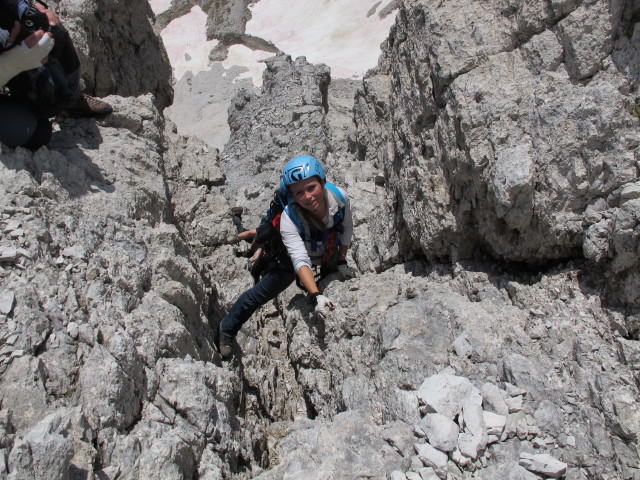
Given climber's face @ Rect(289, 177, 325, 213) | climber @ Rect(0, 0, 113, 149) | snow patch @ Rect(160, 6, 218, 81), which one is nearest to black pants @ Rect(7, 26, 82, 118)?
climber @ Rect(0, 0, 113, 149)

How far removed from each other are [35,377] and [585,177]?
194 inches

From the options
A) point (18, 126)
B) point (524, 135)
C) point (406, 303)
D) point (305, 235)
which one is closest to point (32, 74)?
point (18, 126)

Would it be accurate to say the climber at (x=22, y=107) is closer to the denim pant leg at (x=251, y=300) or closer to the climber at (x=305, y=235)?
the climber at (x=305, y=235)

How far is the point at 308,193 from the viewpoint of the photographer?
18.1 feet

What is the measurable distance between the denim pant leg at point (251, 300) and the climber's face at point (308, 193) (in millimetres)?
1086

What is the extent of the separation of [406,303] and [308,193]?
5.52 ft

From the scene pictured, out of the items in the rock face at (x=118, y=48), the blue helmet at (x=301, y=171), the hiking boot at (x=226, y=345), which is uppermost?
the rock face at (x=118, y=48)

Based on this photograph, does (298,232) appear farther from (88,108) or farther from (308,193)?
(88,108)

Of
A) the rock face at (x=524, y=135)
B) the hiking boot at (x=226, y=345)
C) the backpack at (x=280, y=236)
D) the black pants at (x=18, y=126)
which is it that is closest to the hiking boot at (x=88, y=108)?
the black pants at (x=18, y=126)

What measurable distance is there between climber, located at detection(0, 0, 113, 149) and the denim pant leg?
116 inches

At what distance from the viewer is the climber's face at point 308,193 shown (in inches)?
217

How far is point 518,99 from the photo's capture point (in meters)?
5.05

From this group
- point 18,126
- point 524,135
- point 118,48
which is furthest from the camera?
point 118,48

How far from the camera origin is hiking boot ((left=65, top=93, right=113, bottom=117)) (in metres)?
6.48
